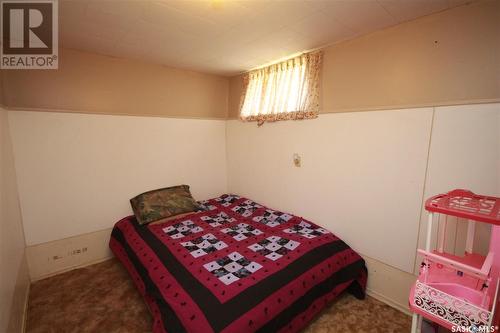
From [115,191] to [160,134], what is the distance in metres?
0.84

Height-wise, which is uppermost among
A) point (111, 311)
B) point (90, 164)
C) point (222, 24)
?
point (222, 24)

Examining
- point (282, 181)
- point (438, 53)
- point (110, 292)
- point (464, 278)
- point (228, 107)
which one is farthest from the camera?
point (228, 107)

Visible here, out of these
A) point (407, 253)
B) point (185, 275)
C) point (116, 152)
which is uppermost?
point (116, 152)

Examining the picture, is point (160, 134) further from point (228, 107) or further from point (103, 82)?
point (228, 107)

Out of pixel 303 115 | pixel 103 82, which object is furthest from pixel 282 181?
pixel 103 82

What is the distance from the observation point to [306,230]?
229 cm

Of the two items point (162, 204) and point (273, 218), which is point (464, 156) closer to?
point (273, 218)

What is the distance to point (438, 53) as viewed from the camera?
62.6 inches

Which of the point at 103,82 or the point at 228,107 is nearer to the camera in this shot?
the point at 103,82

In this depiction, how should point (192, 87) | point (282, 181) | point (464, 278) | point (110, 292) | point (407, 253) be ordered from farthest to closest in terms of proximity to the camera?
1. point (192, 87)
2. point (282, 181)
3. point (110, 292)
4. point (407, 253)
5. point (464, 278)

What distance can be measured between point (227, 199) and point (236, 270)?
5.42 feet


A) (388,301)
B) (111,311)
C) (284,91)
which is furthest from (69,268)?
(388,301)

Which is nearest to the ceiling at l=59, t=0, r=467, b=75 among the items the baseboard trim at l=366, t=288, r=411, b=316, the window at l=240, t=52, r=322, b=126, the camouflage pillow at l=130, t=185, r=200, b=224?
the window at l=240, t=52, r=322, b=126

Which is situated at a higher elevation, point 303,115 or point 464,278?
point 303,115
